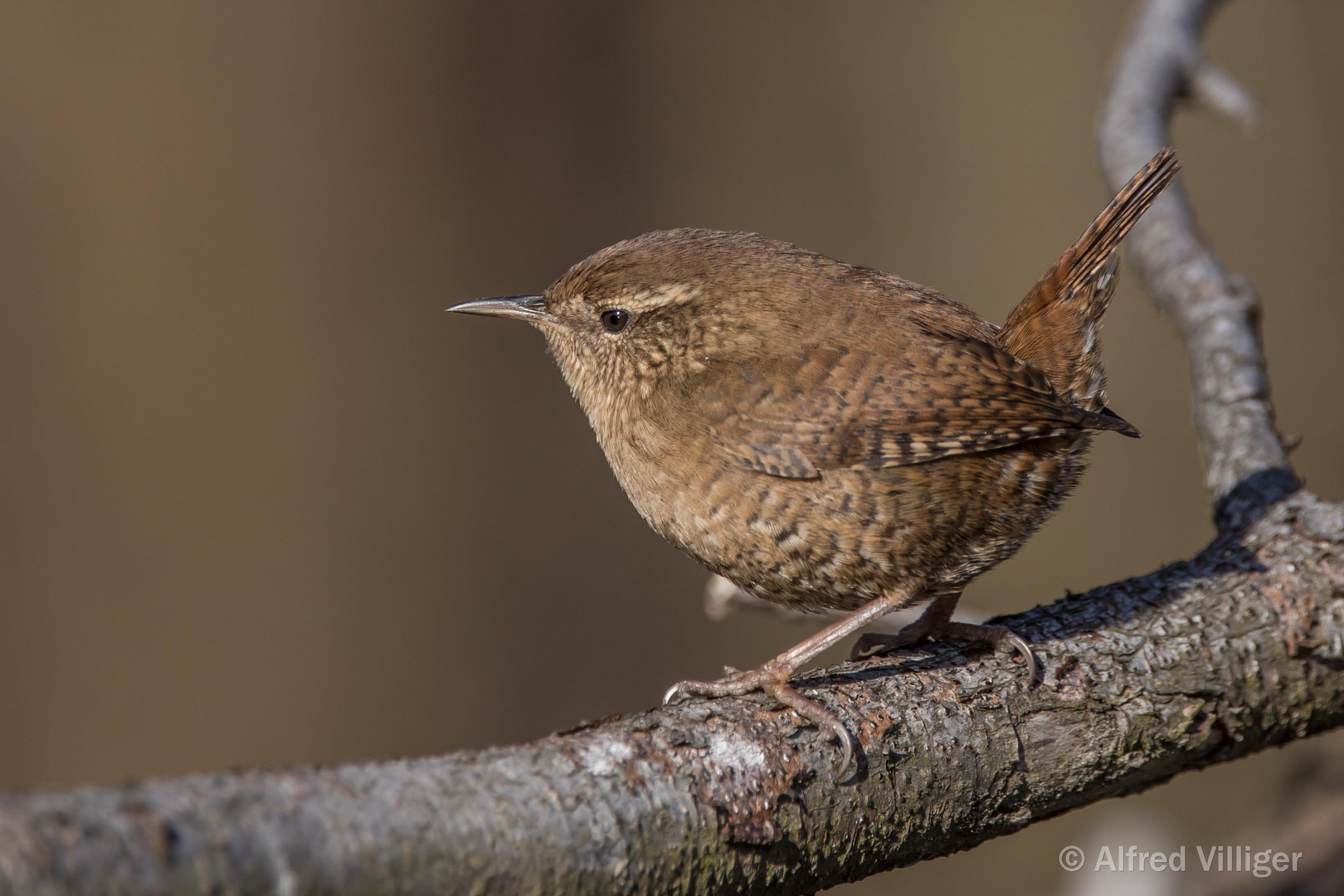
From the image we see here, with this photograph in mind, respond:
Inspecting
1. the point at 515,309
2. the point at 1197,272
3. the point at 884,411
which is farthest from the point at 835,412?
the point at 1197,272

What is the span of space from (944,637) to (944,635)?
10 mm

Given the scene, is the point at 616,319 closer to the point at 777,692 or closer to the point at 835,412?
the point at 835,412

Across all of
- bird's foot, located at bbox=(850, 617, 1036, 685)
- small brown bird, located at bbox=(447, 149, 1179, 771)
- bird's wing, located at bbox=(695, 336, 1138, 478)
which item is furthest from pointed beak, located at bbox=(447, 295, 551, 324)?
bird's foot, located at bbox=(850, 617, 1036, 685)

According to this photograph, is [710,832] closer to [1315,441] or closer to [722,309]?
[722,309]

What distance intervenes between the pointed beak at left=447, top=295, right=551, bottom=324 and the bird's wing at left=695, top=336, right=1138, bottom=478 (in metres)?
0.61

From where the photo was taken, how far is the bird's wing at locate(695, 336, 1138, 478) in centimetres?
227

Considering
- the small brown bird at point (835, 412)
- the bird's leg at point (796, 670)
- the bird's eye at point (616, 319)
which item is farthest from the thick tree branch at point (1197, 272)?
the bird's eye at point (616, 319)

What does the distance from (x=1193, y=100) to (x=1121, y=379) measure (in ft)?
11.0

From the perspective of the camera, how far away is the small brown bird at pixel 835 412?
7.47 feet

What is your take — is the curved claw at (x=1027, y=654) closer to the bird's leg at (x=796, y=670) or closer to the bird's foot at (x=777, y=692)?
the bird's leg at (x=796, y=670)

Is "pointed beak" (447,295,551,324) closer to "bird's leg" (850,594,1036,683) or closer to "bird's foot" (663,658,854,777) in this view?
"bird's foot" (663,658,854,777)

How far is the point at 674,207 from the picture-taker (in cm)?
570

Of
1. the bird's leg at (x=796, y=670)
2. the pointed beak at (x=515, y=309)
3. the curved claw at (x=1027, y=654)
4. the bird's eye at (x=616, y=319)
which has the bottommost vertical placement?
the curved claw at (x=1027, y=654)

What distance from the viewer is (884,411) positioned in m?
2.29
